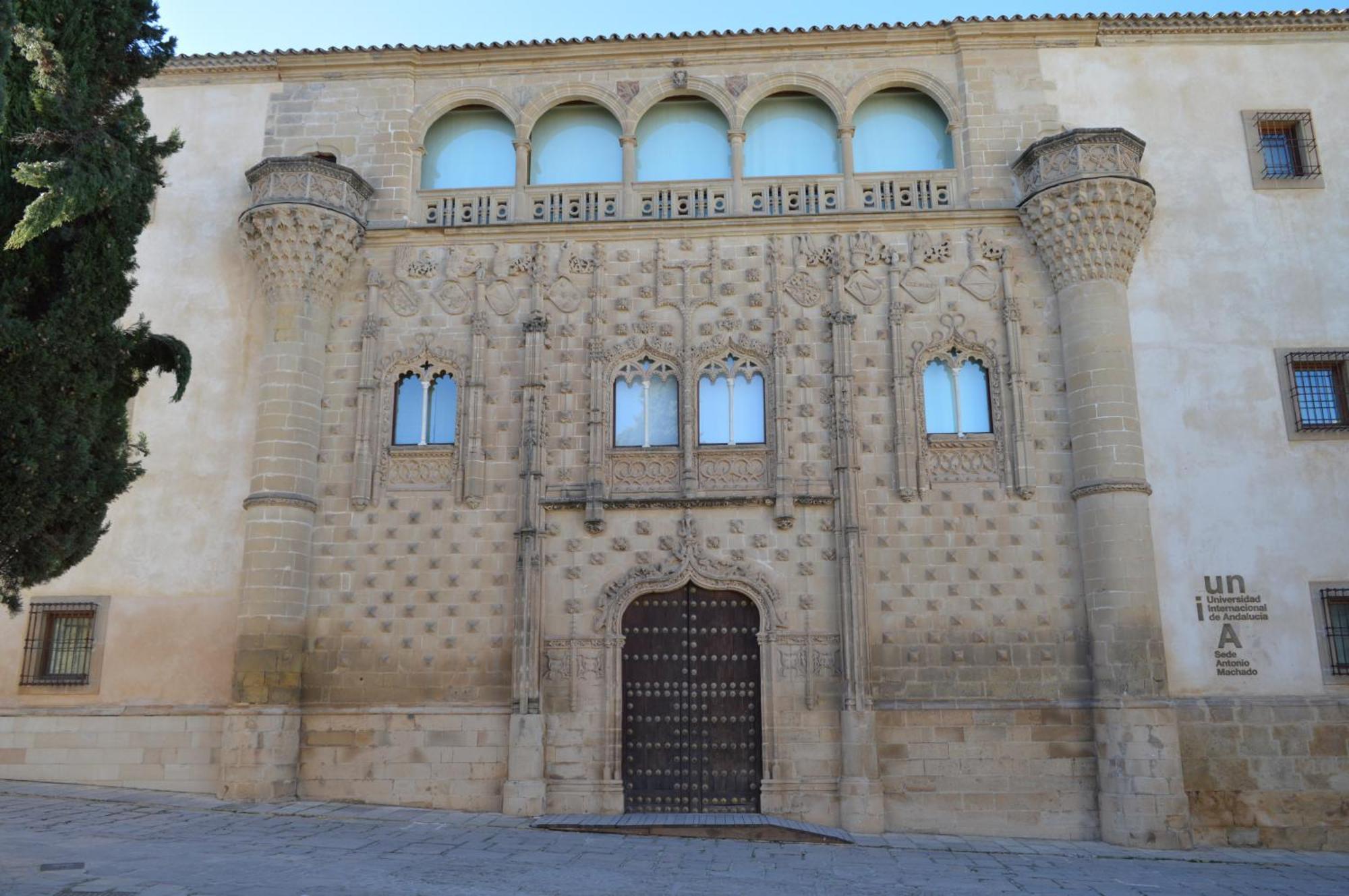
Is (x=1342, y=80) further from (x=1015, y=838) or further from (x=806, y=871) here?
(x=806, y=871)

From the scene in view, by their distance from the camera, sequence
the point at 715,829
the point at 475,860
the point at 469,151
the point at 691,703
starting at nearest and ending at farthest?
the point at 475,860 → the point at 715,829 → the point at 691,703 → the point at 469,151

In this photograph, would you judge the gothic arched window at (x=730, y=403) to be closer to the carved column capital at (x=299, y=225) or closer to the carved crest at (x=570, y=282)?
the carved crest at (x=570, y=282)

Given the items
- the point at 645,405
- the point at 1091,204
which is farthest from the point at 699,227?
the point at 1091,204

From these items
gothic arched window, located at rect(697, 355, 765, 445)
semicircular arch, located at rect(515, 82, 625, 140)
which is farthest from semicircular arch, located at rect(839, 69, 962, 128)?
gothic arched window, located at rect(697, 355, 765, 445)

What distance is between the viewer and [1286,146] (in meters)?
15.8

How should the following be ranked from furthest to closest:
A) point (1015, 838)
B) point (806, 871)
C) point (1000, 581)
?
point (1000, 581)
point (1015, 838)
point (806, 871)

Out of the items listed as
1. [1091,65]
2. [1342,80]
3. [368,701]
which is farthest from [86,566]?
[1342,80]

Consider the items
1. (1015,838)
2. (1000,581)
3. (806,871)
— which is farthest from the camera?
(1000,581)

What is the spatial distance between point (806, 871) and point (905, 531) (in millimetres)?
5052

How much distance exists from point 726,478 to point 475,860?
607 centimetres

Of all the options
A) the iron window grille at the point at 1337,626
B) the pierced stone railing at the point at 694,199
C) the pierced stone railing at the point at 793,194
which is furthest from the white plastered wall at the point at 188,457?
the iron window grille at the point at 1337,626

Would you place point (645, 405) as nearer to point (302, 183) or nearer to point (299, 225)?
point (299, 225)

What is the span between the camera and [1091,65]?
1599 centimetres

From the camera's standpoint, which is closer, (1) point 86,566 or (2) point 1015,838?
(2) point 1015,838
